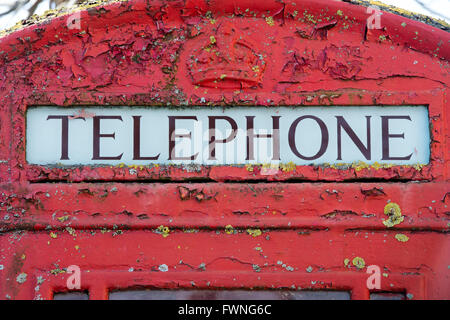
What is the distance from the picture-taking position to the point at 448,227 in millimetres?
1764

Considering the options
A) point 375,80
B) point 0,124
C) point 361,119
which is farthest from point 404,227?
point 0,124

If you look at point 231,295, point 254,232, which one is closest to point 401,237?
point 254,232

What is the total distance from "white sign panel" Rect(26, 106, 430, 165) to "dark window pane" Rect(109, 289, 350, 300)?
455mm

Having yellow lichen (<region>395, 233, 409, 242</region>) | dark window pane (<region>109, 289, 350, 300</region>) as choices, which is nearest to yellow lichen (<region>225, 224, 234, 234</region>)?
dark window pane (<region>109, 289, 350, 300</region>)

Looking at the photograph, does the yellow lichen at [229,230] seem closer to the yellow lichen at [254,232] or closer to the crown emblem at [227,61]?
the yellow lichen at [254,232]

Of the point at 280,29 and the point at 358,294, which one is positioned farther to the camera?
the point at 280,29

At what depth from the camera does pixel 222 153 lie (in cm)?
181

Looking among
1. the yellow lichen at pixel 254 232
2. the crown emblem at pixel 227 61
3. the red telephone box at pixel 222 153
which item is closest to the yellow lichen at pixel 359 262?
the red telephone box at pixel 222 153

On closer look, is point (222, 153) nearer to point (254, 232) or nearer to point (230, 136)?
point (230, 136)

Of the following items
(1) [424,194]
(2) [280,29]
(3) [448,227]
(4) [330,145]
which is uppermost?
(2) [280,29]

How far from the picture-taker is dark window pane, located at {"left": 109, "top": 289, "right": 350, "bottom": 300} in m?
1.76

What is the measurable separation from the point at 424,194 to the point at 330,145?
1.22ft

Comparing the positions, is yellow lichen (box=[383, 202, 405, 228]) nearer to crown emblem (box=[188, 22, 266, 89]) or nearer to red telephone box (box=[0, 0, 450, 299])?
red telephone box (box=[0, 0, 450, 299])
